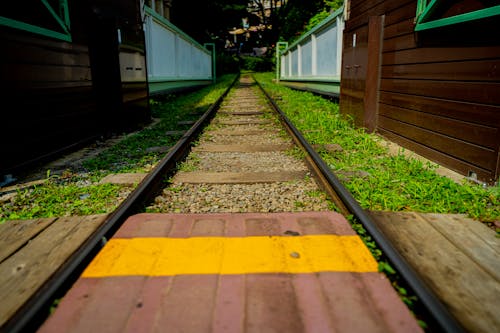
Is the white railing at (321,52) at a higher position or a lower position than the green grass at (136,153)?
higher

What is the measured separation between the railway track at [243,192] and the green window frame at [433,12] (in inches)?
63.7

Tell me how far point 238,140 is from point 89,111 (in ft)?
6.90

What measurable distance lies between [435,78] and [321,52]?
7.14 m

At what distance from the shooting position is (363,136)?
476cm

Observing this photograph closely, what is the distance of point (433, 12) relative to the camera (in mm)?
3408

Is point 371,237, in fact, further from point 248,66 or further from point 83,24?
point 248,66

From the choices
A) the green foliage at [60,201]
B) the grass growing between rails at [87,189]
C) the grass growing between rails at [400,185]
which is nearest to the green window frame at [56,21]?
the grass growing between rails at [87,189]

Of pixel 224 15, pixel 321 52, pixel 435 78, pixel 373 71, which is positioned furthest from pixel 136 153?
pixel 224 15

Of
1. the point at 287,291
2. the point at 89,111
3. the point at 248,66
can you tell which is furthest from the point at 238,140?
the point at 248,66

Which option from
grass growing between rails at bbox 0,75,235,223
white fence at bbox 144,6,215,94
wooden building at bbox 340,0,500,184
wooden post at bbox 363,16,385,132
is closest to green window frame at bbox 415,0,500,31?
wooden building at bbox 340,0,500,184

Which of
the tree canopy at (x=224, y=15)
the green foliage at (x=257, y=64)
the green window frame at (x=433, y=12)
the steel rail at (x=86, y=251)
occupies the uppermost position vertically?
the tree canopy at (x=224, y=15)

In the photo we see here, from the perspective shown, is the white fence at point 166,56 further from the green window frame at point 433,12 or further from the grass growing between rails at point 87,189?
the green window frame at point 433,12

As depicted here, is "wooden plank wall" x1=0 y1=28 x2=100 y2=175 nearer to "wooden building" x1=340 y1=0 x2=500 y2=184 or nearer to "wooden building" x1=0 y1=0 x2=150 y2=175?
"wooden building" x1=0 y1=0 x2=150 y2=175

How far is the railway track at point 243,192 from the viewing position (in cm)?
153
